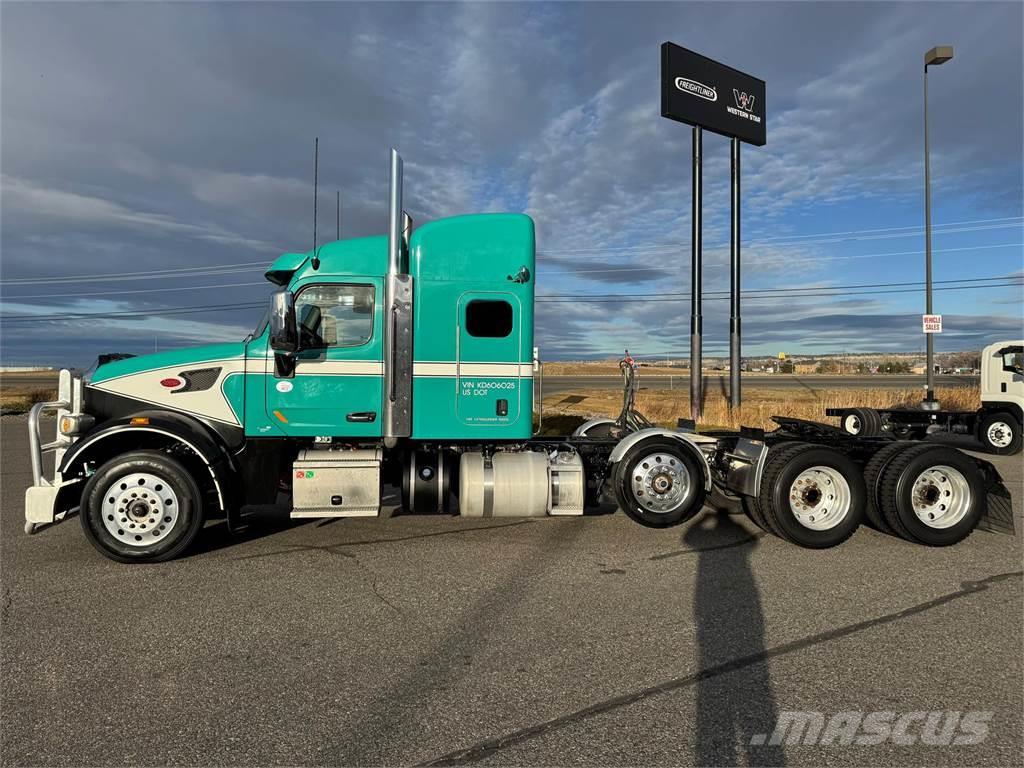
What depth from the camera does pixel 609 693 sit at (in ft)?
11.6

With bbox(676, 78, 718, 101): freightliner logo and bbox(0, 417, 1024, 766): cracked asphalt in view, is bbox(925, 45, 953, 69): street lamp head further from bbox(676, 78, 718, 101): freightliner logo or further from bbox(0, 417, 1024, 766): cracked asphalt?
bbox(0, 417, 1024, 766): cracked asphalt

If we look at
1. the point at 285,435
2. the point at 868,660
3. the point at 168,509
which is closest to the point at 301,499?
the point at 285,435

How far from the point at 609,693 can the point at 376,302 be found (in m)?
4.42

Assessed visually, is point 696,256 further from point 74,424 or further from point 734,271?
Answer: point 74,424

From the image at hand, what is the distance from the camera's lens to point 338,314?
22.1 feet

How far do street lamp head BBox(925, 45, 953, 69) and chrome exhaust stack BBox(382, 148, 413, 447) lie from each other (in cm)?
1875

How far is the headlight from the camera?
618cm

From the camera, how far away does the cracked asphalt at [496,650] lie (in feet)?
10.1

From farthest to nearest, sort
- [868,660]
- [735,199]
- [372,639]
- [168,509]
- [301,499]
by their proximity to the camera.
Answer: [735,199], [301,499], [168,509], [372,639], [868,660]

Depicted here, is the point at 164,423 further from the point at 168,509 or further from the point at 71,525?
the point at 71,525

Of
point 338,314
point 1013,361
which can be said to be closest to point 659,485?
point 338,314

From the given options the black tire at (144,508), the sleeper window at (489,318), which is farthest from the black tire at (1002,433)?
the black tire at (144,508)

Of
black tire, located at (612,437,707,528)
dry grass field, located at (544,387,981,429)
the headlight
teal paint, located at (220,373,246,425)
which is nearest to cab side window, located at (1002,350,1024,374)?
dry grass field, located at (544,387,981,429)

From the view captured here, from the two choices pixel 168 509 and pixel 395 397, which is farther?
Answer: pixel 395 397
